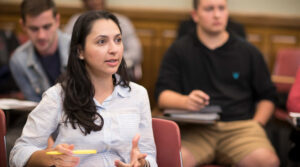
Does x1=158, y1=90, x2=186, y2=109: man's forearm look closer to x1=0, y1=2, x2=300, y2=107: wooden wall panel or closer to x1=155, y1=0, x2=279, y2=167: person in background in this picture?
x1=155, y1=0, x2=279, y2=167: person in background

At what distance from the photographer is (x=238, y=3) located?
3.79 meters

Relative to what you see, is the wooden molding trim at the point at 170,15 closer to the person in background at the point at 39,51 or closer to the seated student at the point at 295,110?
the person in background at the point at 39,51

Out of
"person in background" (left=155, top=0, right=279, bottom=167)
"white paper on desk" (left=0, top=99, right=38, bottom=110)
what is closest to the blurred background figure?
"white paper on desk" (left=0, top=99, right=38, bottom=110)

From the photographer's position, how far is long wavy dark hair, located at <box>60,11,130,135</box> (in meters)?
1.50

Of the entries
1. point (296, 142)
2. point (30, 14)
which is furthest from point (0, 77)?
point (296, 142)

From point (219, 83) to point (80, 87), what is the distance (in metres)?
1.05

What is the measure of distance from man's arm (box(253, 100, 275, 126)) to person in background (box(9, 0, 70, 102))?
120 cm

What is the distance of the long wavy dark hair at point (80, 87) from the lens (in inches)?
58.9

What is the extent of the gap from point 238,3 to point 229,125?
1854 millimetres

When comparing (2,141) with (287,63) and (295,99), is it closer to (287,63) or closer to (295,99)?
(295,99)

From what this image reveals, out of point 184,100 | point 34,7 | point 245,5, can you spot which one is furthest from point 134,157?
point 245,5

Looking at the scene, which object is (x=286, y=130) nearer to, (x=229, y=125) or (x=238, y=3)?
(x=238, y=3)

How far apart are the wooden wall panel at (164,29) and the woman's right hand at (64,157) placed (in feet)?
8.50

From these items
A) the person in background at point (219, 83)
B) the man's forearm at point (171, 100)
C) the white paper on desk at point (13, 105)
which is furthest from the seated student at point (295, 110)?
the white paper on desk at point (13, 105)
